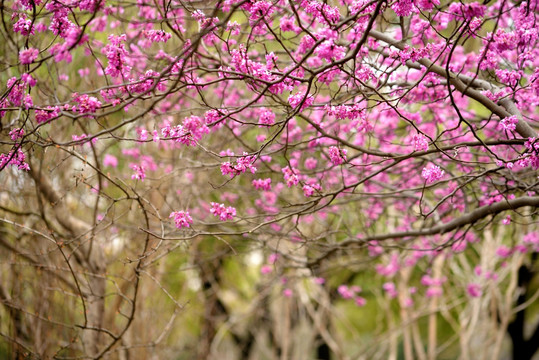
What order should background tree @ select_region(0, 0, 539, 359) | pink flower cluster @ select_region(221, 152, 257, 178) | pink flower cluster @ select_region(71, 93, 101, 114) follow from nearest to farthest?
pink flower cluster @ select_region(71, 93, 101, 114) → background tree @ select_region(0, 0, 539, 359) → pink flower cluster @ select_region(221, 152, 257, 178)

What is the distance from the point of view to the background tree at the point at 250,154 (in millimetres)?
3232

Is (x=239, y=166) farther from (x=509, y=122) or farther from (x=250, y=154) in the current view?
(x=509, y=122)

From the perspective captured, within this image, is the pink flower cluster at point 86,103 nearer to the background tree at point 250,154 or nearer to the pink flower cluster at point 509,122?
the background tree at point 250,154

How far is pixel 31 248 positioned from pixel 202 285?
247 inches

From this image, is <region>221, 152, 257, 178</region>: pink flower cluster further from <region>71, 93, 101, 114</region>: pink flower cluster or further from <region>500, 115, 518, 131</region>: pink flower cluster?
<region>500, 115, 518, 131</region>: pink flower cluster

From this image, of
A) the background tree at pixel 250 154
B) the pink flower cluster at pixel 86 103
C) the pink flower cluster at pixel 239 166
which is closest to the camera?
the pink flower cluster at pixel 86 103

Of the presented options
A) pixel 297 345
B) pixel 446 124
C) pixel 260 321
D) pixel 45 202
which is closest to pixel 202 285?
pixel 260 321

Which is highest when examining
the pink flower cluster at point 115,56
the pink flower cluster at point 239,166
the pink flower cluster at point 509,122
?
the pink flower cluster at point 115,56

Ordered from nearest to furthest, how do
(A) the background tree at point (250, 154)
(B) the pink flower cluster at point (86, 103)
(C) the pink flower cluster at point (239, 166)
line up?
(B) the pink flower cluster at point (86, 103) → (A) the background tree at point (250, 154) → (C) the pink flower cluster at point (239, 166)

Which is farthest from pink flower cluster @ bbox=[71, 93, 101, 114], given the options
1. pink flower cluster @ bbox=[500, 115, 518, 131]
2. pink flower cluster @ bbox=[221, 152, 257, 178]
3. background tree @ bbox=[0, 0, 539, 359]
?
pink flower cluster @ bbox=[500, 115, 518, 131]

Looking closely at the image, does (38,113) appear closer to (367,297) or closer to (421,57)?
(421,57)

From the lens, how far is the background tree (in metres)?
3.23

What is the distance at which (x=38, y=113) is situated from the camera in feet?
10.5

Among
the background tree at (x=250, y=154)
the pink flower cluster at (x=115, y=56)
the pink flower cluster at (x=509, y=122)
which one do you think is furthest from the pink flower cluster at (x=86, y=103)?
the pink flower cluster at (x=509, y=122)
